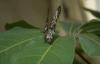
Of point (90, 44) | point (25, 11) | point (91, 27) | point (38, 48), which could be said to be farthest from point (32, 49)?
point (25, 11)

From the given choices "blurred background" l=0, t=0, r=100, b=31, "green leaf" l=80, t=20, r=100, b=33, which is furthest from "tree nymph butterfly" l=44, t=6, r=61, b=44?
"blurred background" l=0, t=0, r=100, b=31

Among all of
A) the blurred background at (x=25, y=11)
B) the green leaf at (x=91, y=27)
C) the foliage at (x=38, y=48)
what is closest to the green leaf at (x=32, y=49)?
the foliage at (x=38, y=48)

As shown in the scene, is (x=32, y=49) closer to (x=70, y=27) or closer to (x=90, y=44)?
(x=90, y=44)

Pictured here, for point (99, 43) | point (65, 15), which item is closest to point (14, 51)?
point (99, 43)

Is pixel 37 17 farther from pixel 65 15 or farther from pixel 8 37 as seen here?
pixel 8 37

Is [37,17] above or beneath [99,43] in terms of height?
beneath
